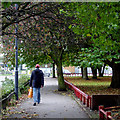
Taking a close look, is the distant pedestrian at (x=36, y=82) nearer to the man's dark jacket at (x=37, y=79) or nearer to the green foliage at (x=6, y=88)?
the man's dark jacket at (x=37, y=79)

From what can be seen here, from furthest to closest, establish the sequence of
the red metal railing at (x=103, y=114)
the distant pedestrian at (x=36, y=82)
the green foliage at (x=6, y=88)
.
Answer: the green foliage at (x=6, y=88)
the distant pedestrian at (x=36, y=82)
the red metal railing at (x=103, y=114)

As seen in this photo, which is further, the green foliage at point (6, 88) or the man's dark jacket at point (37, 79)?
the green foliage at point (6, 88)

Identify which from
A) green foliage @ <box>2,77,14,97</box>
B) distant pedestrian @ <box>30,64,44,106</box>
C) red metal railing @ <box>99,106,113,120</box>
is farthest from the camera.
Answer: green foliage @ <box>2,77,14,97</box>

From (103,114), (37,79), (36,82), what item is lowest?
(103,114)

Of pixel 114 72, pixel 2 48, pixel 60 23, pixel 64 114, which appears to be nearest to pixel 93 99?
pixel 64 114

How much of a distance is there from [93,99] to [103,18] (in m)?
3.78

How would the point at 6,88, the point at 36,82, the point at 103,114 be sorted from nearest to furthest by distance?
the point at 103,114, the point at 36,82, the point at 6,88

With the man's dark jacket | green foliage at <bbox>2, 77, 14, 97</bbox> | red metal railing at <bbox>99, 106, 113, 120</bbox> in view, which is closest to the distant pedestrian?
the man's dark jacket

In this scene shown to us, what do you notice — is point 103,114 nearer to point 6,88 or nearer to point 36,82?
point 36,82

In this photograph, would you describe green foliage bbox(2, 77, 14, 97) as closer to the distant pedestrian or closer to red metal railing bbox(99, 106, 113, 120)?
the distant pedestrian

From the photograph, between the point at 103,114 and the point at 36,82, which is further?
the point at 36,82

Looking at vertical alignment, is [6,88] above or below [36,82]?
below

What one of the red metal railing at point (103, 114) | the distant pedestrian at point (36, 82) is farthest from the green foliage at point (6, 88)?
the red metal railing at point (103, 114)

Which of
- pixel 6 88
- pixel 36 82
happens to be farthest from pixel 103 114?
pixel 6 88
